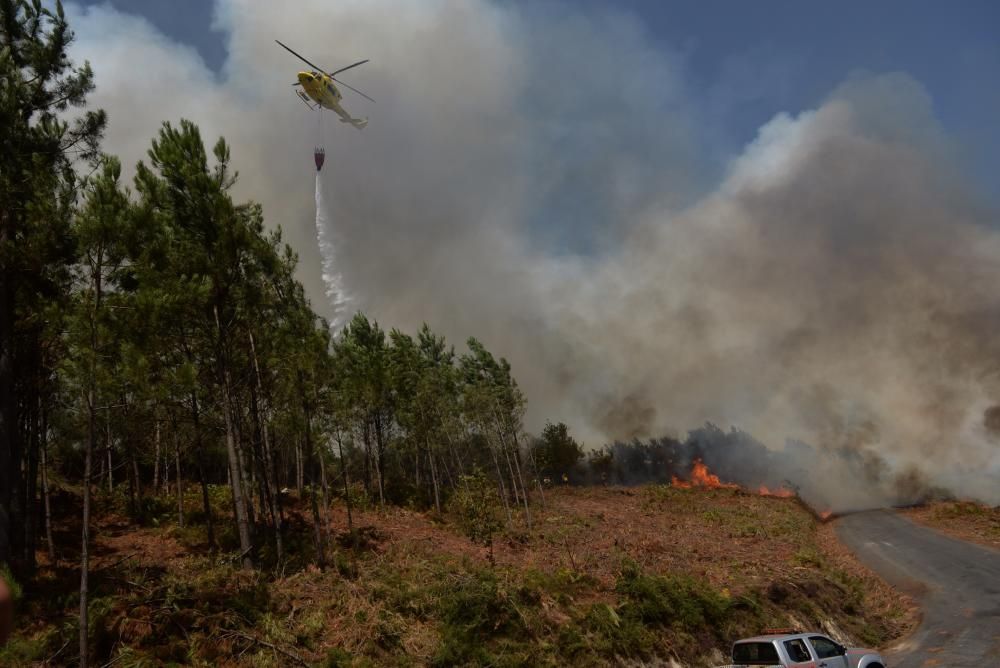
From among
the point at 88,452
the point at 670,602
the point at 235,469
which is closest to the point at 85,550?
the point at 88,452

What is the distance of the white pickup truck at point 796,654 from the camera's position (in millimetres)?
14148

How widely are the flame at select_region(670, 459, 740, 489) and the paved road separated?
69.6 feet

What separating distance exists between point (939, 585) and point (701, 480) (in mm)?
46604

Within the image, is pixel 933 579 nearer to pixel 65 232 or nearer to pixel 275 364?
pixel 275 364

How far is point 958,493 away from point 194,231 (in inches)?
2632

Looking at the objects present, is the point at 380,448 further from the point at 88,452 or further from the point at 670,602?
the point at 88,452

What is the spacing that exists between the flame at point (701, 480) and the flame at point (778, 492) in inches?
111

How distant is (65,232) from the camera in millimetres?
15492

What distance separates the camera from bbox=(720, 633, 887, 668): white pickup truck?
46.4 feet

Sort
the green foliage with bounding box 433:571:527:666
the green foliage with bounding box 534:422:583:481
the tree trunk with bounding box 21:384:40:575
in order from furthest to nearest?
the green foliage with bounding box 534:422:583:481 < the tree trunk with bounding box 21:384:40:575 < the green foliage with bounding box 433:571:527:666

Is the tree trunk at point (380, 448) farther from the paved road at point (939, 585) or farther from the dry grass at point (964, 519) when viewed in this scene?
the dry grass at point (964, 519)

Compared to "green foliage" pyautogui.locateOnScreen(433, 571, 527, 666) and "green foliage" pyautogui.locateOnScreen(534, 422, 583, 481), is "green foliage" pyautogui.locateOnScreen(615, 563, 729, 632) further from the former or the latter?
"green foliage" pyautogui.locateOnScreen(534, 422, 583, 481)

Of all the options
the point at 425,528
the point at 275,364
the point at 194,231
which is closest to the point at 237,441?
the point at 275,364

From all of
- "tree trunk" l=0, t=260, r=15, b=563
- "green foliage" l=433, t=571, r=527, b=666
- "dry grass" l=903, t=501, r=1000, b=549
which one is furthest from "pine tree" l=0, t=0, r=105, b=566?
"dry grass" l=903, t=501, r=1000, b=549
